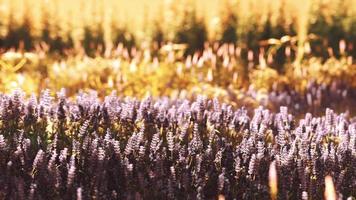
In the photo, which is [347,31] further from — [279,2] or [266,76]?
[266,76]

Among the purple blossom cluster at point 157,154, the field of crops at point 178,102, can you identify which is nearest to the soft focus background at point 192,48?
the field of crops at point 178,102

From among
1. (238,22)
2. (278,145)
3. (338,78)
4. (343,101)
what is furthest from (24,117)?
(238,22)

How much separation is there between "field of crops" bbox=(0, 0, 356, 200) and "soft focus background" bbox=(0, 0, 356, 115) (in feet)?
0.07

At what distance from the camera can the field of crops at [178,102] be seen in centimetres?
340

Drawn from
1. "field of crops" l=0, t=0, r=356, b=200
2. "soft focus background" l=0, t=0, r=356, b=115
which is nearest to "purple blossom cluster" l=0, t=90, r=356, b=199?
"field of crops" l=0, t=0, r=356, b=200

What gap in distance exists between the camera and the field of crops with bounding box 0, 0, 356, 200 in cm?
340

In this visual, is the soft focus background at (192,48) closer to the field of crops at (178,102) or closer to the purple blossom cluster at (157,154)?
the field of crops at (178,102)

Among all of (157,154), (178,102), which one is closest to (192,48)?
(178,102)

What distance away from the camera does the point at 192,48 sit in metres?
9.49

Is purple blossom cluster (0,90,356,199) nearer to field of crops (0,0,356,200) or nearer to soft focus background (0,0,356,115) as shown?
field of crops (0,0,356,200)

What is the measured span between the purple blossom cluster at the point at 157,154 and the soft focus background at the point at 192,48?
206 centimetres

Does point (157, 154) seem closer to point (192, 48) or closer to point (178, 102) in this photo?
point (178, 102)

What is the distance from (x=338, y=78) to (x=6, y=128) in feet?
15.8

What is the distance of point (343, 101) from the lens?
279 inches
